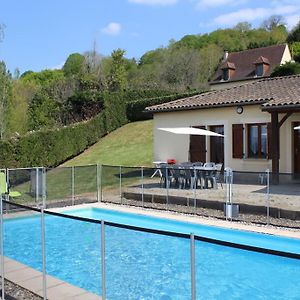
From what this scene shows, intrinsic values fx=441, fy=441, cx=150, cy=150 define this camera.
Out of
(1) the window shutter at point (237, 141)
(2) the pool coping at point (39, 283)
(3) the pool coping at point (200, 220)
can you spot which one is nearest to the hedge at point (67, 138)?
(3) the pool coping at point (200, 220)

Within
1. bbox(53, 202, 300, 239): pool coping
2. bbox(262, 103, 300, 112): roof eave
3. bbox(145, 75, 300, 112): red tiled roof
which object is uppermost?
bbox(145, 75, 300, 112): red tiled roof

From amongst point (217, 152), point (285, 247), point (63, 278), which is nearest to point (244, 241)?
point (285, 247)

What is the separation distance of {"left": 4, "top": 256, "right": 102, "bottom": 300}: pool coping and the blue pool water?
0.10 metres

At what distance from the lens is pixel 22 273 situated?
699 centimetres

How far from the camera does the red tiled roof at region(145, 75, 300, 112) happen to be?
17.3 meters

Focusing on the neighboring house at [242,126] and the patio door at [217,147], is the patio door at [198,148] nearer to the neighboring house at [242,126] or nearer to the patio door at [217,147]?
the neighboring house at [242,126]

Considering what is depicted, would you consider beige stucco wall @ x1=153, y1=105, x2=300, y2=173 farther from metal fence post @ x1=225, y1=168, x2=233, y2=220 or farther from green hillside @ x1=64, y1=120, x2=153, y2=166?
metal fence post @ x1=225, y1=168, x2=233, y2=220

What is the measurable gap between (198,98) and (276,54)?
31334 mm

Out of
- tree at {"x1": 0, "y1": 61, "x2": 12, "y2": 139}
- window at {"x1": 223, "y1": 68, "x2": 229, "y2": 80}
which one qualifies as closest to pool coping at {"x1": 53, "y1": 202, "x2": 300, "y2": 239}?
tree at {"x1": 0, "y1": 61, "x2": 12, "y2": 139}

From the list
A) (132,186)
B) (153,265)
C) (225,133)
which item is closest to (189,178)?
(132,186)

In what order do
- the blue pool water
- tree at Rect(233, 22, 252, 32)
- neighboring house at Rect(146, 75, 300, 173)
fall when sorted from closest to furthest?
the blue pool water
neighboring house at Rect(146, 75, 300, 173)
tree at Rect(233, 22, 252, 32)

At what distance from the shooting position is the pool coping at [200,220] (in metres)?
10.9

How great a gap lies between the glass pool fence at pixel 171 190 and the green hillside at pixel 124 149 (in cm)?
929

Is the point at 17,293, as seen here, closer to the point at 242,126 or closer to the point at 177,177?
the point at 177,177
